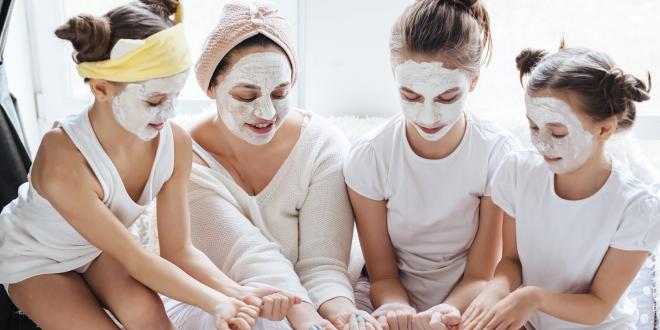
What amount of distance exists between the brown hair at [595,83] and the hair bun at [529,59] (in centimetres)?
5

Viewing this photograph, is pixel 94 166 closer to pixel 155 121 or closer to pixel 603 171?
pixel 155 121

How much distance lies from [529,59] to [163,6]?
65 centimetres

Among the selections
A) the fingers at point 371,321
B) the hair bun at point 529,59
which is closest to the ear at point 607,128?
the hair bun at point 529,59

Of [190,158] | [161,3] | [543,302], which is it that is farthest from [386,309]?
[161,3]

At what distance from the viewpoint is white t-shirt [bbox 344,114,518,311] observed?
155cm

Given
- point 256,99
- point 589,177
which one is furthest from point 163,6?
point 589,177

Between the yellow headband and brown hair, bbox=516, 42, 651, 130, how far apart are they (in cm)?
61

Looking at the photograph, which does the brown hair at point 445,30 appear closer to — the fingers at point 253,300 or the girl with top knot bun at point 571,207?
the girl with top knot bun at point 571,207

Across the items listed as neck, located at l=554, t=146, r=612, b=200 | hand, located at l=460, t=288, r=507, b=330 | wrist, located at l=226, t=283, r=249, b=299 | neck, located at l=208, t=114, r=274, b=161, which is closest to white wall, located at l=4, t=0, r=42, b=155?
neck, located at l=208, t=114, r=274, b=161

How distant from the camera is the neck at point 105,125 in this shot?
4.41 ft

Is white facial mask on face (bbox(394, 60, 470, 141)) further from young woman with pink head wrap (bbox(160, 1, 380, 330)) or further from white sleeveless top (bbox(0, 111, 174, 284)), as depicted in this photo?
white sleeveless top (bbox(0, 111, 174, 284))

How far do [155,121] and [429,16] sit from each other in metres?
0.51

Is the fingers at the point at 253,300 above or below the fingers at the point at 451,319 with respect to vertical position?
above

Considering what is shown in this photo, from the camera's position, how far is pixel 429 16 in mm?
1407
